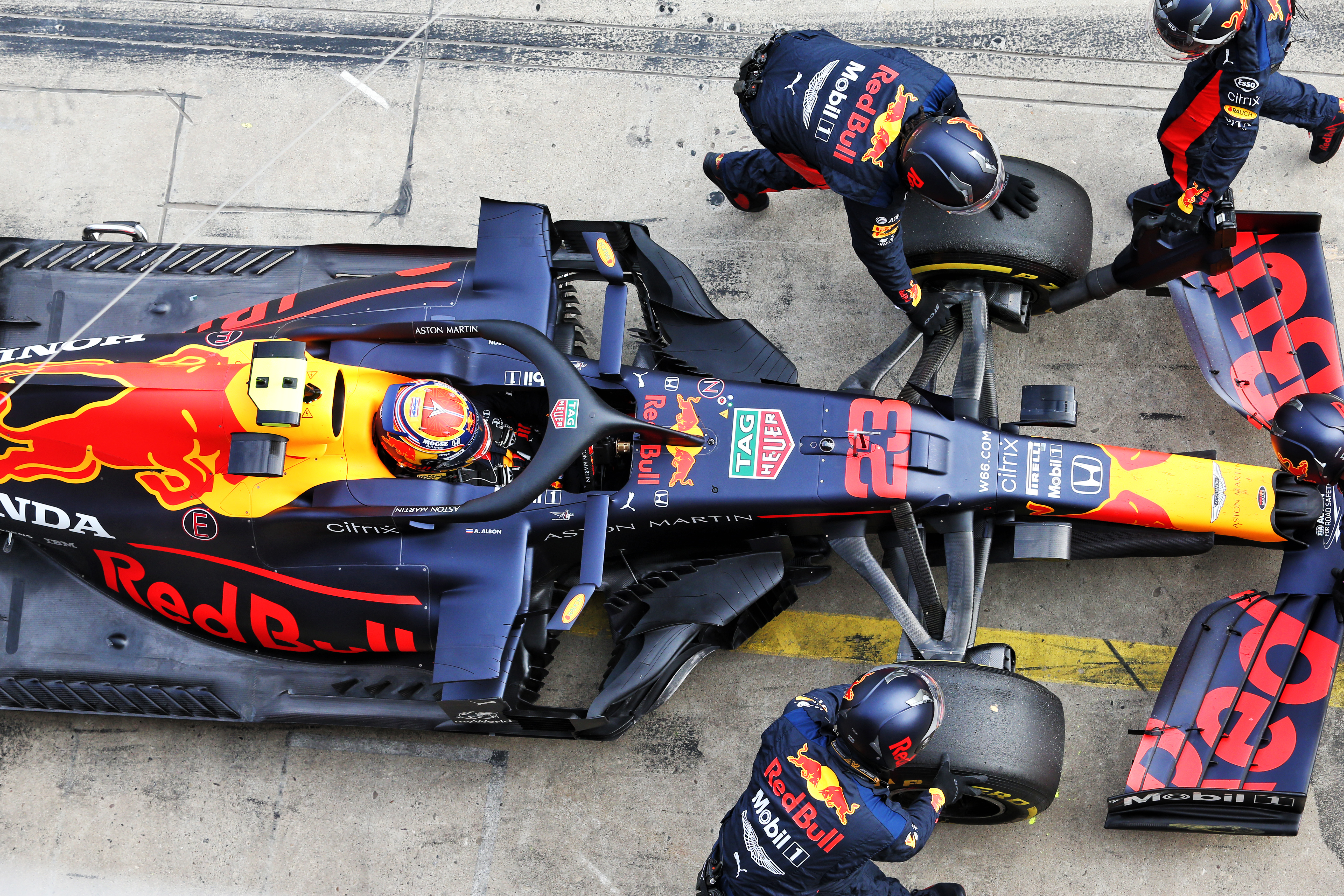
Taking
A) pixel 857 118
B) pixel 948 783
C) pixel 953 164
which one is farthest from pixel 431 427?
pixel 948 783

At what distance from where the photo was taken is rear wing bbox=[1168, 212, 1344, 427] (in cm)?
516

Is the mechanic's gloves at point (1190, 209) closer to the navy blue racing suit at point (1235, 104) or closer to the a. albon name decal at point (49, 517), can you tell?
the navy blue racing suit at point (1235, 104)

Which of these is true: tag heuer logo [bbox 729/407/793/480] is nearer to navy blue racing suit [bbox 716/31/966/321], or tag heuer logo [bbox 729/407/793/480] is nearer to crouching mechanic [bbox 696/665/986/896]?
navy blue racing suit [bbox 716/31/966/321]

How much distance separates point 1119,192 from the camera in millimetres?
6258

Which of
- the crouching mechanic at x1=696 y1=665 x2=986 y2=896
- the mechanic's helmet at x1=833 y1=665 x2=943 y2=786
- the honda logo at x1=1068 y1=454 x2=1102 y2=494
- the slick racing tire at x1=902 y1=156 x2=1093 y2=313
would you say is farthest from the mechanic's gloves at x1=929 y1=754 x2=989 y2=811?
the slick racing tire at x1=902 y1=156 x2=1093 y2=313

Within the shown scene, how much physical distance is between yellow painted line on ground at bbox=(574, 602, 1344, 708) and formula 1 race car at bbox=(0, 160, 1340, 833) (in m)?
0.40

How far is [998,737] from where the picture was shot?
461cm

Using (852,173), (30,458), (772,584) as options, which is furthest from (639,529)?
(30,458)

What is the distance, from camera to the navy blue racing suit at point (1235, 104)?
4.81 metres

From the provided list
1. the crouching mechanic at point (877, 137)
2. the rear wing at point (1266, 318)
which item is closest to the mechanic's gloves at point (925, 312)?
the crouching mechanic at point (877, 137)

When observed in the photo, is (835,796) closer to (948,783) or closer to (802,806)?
(802,806)

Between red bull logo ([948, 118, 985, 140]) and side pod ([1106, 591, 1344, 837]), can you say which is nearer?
red bull logo ([948, 118, 985, 140])

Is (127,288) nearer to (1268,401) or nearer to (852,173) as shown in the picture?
(852,173)

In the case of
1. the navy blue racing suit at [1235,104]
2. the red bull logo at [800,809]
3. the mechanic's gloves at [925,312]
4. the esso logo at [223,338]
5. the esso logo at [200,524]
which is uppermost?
the navy blue racing suit at [1235,104]
